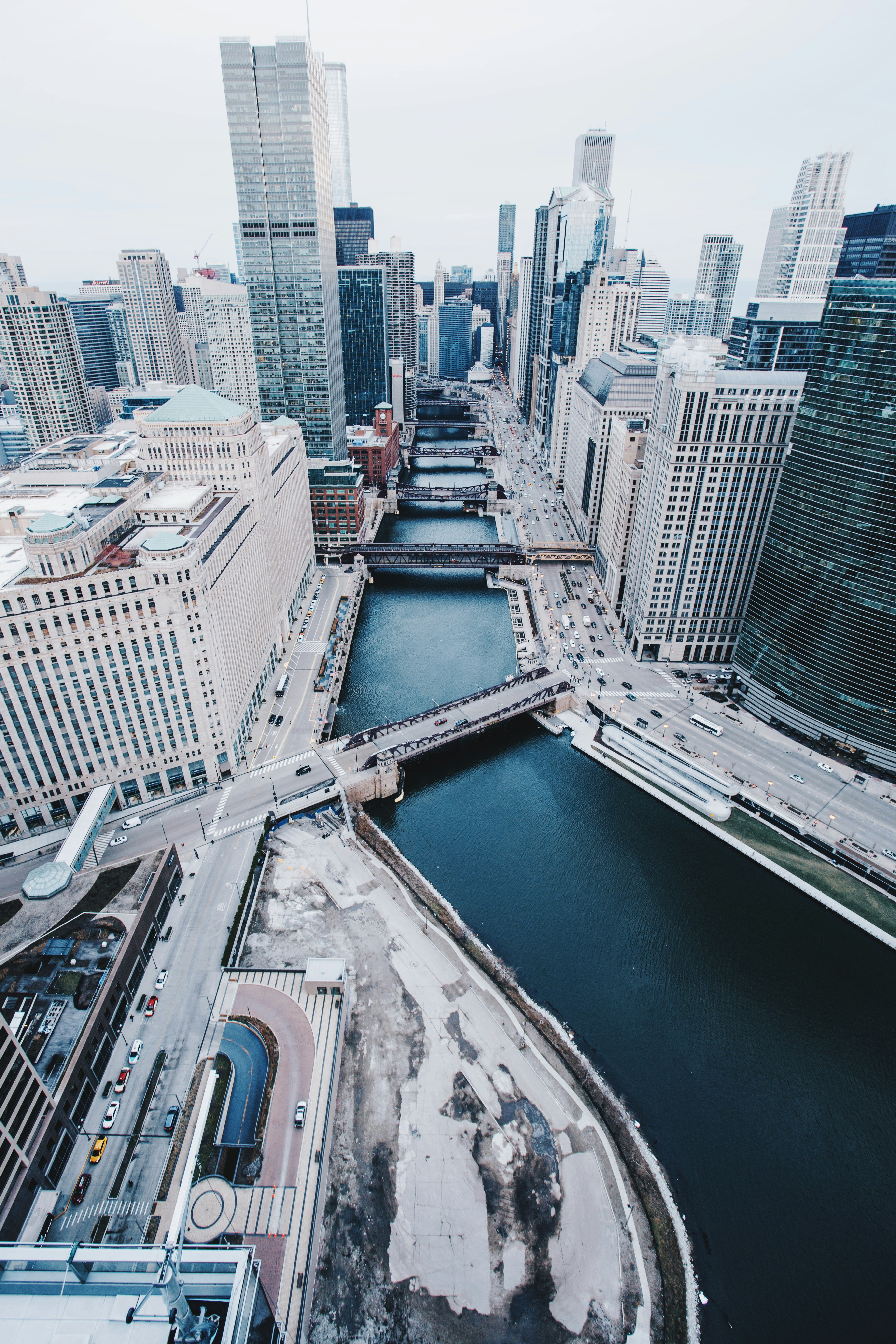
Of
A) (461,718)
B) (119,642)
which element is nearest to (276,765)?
(119,642)

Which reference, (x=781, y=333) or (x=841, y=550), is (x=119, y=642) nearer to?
(x=841, y=550)

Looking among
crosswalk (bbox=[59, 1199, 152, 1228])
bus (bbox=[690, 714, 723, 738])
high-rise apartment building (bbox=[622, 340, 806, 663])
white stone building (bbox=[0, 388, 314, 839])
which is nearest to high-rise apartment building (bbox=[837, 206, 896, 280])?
high-rise apartment building (bbox=[622, 340, 806, 663])

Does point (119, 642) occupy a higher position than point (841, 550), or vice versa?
point (841, 550)

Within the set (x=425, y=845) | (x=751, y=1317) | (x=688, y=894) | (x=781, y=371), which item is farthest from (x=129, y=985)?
(x=781, y=371)

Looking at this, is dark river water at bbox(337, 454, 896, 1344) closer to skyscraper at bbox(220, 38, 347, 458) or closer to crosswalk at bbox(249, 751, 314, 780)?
crosswalk at bbox(249, 751, 314, 780)

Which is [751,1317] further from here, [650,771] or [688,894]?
[650,771]

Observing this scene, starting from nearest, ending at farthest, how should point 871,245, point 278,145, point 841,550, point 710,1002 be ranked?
point 710,1002
point 841,550
point 871,245
point 278,145

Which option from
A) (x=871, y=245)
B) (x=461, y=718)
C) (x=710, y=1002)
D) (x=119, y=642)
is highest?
(x=871, y=245)
